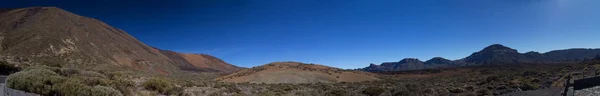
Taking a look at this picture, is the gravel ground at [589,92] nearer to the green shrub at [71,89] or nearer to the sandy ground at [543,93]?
the sandy ground at [543,93]

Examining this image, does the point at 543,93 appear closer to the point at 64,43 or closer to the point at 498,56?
the point at 64,43

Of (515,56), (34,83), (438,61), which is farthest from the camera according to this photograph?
(438,61)

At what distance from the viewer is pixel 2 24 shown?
241 feet

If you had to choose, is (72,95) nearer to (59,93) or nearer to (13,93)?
(59,93)

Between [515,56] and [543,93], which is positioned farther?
[515,56]

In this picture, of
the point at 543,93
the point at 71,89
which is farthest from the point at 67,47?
the point at 543,93

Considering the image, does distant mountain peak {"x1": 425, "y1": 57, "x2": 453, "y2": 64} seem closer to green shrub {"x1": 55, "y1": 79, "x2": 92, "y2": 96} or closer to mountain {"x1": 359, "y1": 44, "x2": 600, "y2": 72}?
mountain {"x1": 359, "y1": 44, "x2": 600, "y2": 72}

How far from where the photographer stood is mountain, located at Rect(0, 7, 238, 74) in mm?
59756

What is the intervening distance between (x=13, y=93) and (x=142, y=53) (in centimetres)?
9364

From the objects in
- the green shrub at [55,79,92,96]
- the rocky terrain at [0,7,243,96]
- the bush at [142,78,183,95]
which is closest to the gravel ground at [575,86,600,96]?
the green shrub at [55,79,92,96]

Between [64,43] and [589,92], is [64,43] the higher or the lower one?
the higher one

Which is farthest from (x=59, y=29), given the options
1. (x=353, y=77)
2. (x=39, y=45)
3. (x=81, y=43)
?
(x=353, y=77)

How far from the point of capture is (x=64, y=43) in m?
69.0

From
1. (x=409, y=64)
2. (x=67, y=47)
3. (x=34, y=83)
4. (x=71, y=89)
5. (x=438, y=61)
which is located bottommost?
(x=71, y=89)
